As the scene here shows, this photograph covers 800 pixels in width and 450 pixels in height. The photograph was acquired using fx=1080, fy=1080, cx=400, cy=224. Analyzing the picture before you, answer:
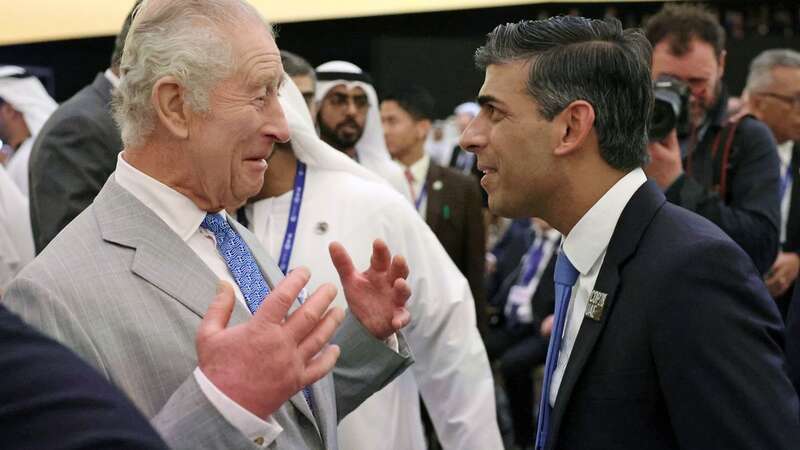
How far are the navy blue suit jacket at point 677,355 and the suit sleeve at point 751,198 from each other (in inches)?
50.6

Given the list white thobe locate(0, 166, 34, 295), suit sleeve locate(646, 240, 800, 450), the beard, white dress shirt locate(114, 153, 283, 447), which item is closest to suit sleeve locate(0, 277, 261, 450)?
white dress shirt locate(114, 153, 283, 447)

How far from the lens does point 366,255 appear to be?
289 centimetres

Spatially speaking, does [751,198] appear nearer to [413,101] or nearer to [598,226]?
[598,226]

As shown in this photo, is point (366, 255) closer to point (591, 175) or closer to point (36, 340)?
point (591, 175)

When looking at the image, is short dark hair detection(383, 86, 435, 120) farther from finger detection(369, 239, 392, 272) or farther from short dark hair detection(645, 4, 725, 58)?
finger detection(369, 239, 392, 272)

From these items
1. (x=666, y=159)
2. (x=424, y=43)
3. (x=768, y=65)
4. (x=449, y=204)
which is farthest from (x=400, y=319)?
(x=424, y=43)

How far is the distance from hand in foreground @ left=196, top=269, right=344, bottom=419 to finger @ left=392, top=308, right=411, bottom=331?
0.51 metres

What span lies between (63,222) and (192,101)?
146cm

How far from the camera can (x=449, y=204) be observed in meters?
5.79

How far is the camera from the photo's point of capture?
3.01 meters

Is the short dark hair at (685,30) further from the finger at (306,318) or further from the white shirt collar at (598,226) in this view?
the finger at (306,318)

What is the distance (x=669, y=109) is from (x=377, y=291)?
1.34m

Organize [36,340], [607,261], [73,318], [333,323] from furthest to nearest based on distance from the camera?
[607,261], [73,318], [333,323], [36,340]

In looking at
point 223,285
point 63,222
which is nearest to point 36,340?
point 223,285
